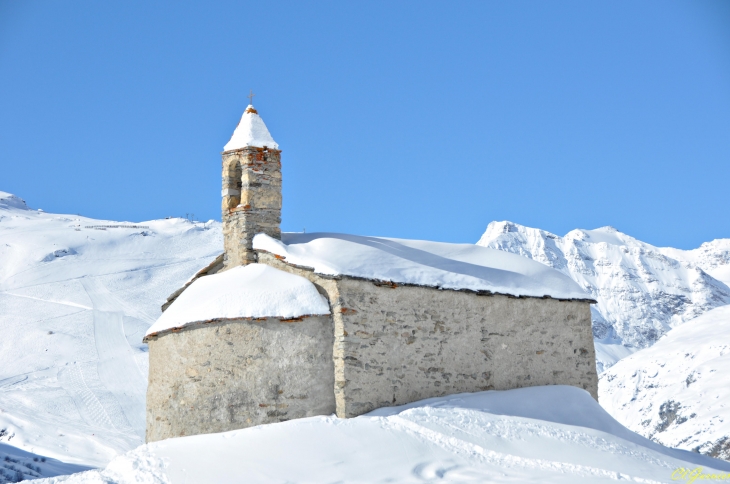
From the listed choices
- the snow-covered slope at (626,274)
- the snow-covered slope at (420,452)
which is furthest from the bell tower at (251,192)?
the snow-covered slope at (626,274)

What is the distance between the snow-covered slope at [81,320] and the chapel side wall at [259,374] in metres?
8.27

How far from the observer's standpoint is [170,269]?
45.1m

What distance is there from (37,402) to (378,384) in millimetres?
17963

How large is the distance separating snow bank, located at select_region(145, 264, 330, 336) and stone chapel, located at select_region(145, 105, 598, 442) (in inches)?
0.9

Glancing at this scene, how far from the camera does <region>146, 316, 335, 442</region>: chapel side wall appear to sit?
35.8ft

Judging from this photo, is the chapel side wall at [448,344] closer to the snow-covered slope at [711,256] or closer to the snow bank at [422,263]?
the snow bank at [422,263]

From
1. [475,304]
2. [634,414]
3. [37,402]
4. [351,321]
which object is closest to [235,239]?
[351,321]

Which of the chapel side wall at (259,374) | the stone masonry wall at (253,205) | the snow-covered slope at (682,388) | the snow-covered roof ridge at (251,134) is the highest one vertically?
the snow-covered roof ridge at (251,134)

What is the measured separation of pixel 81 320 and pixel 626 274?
134 m

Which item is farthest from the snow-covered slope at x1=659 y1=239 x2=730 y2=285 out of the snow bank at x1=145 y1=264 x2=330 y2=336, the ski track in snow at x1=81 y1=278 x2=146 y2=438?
the snow bank at x1=145 y1=264 x2=330 y2=336

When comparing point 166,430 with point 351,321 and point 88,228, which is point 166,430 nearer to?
point 351,321

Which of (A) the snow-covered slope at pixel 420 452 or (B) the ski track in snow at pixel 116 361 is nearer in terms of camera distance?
(A) the snow-covered slope at pixel 420 452

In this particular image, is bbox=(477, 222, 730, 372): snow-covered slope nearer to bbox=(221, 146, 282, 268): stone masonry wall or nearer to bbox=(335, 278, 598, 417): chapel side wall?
bbox=(335, 278, 598, 417): chapel side wall

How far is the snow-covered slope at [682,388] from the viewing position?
3045 cm
